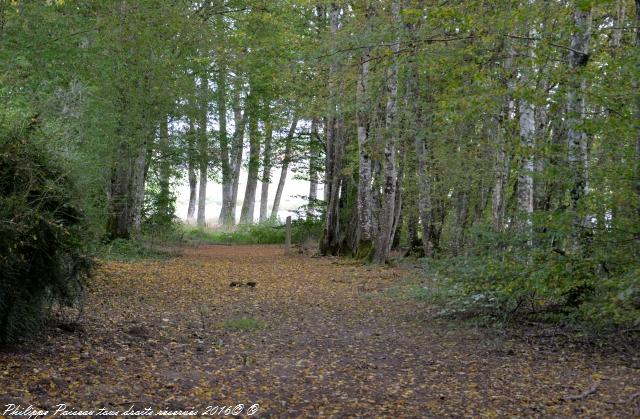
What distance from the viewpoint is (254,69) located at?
22734mm

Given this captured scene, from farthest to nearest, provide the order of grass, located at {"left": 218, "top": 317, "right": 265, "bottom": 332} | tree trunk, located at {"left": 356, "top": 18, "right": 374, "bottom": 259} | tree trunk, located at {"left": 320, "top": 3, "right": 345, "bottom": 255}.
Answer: tree trunk, located at {"left": 320, "top": 3, "right": 345, "bottom": 255}, tree trunk, located at {"left": 356, "top": 18, "right": 374, "bottom": 259}, grass, located at {"left": 218, "top": 317, "right": 265, "bottom": 332}

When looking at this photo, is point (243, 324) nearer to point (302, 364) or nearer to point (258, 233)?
point (302, 364)

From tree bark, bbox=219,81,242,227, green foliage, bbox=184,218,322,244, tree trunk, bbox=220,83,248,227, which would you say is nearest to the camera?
green foliage, bbox=184,218,322,244

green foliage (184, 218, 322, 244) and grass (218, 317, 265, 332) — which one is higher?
green foliage (184, 218, 322, 244)

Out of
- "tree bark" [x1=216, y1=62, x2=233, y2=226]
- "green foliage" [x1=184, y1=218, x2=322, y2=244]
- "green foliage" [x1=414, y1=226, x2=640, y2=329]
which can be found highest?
"tree bark" [x1=216, y1=62, x2=233, y2=226]

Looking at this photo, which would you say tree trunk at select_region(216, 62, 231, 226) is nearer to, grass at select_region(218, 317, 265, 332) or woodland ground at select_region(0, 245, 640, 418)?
woodland ground at select_region(0, 245, 640, 418)

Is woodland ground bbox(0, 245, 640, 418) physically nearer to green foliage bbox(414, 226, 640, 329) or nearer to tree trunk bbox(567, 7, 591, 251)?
green foliage bbox(414, 226, 640, 329)

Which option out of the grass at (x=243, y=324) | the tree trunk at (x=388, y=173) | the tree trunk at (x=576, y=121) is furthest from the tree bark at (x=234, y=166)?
the tree trunk at (x=576, y=121)

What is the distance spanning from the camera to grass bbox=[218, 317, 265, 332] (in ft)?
25.1

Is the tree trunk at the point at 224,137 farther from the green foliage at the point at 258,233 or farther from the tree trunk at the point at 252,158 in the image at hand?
the green foliage at the point at 258,233

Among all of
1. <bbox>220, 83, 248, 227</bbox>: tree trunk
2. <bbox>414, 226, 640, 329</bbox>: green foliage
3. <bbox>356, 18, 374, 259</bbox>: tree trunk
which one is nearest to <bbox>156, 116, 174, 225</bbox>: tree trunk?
<bbox>356, 18, 374, 259</bbox>: tree trunk

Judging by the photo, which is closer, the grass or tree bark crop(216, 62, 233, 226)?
the grass

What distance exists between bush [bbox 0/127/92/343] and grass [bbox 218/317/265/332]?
2.29 metres

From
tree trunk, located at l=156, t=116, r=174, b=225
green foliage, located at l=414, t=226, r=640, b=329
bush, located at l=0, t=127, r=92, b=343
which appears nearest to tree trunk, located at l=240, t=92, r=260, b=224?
tree trunk, located at l=156, t=116, r=174, b=225
